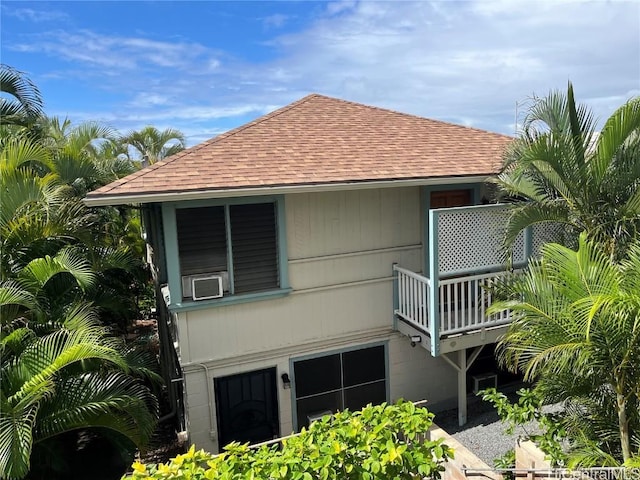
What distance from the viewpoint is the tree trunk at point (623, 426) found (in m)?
4.45

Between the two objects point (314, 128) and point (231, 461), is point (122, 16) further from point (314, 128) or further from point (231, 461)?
point (231, 461)

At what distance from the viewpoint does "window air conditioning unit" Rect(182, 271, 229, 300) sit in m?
7.02

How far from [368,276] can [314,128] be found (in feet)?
10.3

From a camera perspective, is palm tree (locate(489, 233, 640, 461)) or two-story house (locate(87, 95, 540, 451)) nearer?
palm tree (locate(489, 233, 640, 461))

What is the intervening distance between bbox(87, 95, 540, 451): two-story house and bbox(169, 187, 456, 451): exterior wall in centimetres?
2

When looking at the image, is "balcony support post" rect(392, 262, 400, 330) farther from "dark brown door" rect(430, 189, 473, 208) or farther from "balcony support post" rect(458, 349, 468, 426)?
"dark brown door" rect(430, 189, 473, 208)

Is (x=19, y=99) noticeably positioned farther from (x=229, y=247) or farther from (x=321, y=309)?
(x=321, y=309)

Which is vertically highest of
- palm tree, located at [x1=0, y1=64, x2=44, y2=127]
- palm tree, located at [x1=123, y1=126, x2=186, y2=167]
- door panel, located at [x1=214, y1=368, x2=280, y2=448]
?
palm tree, located at [x1=123, y1=126, x2=186, y2=167]

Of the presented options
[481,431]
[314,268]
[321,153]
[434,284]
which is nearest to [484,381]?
[481,431]

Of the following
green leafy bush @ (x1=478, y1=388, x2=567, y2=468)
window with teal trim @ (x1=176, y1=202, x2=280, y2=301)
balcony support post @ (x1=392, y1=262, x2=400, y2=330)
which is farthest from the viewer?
balcony support post @ (x1=392, y1=262, x2=400, y2=330)

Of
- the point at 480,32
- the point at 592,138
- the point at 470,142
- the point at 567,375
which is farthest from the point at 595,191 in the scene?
the point at 470,142

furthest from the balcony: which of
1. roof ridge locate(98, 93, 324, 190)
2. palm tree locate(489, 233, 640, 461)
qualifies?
roof ridge locate(98, 93, 324, 190)

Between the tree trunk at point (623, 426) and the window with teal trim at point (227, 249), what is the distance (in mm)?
4778

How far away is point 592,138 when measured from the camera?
593 cm
